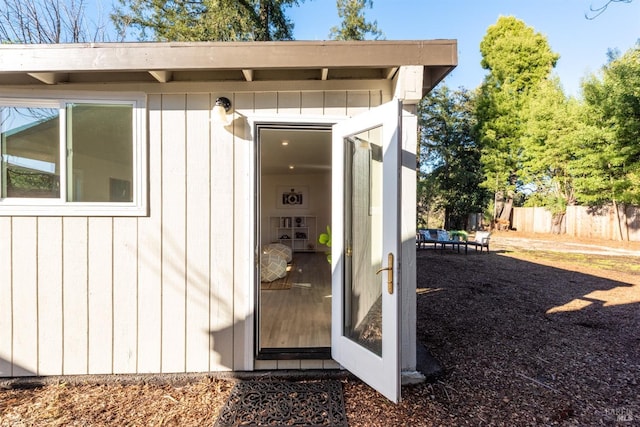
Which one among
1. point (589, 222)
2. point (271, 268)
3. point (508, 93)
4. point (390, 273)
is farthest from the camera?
point (508, 93)

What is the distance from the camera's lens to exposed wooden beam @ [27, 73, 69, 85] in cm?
216

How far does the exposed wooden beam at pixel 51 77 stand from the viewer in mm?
2160

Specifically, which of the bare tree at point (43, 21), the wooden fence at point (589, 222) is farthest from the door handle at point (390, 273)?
the wooden fence at point (589, 222)

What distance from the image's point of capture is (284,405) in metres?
2.01

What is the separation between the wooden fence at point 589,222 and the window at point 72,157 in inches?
598

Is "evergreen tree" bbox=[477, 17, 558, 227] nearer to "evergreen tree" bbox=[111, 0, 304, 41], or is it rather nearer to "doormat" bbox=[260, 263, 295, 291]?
"evergreen tree" bbox=[111, 0, 304, 41]

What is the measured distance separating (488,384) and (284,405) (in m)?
1.60

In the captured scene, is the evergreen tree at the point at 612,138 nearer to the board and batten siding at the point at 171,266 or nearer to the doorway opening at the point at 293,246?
the doorway opening at the point at 293,246

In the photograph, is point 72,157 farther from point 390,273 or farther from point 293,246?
point 293,246

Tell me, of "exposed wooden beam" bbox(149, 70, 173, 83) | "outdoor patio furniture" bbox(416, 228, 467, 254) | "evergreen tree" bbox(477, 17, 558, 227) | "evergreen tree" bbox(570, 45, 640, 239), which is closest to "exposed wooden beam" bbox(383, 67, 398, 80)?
"exposed wooden beam" bbox(149, 70, 173, 83)

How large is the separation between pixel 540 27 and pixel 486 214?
31.1 feet

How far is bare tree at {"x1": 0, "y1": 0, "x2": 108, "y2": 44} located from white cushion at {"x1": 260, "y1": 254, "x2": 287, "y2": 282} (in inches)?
288

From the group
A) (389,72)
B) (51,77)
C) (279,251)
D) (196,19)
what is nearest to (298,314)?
(279,251)

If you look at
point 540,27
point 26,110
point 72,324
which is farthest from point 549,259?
point 540,27
